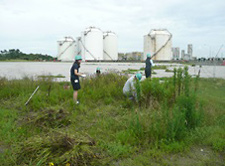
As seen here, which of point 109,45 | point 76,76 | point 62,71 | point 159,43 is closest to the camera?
point 76,76

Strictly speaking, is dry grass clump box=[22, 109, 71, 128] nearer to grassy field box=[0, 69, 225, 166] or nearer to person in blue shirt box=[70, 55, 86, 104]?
grassy field box=[0, 69, 225, 166]

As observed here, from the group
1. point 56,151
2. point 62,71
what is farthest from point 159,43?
point 56,151

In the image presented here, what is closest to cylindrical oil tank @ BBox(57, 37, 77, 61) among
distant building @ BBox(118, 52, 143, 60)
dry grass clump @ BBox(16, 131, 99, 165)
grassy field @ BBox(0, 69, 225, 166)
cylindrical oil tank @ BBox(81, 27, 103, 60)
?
cylindrical oil tank @ BBox(81, 27, 103, 60)

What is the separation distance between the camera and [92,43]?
53.3 m

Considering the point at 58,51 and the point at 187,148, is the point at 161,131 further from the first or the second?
the point at 58,51

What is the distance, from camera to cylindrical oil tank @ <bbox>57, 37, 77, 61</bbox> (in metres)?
62.3

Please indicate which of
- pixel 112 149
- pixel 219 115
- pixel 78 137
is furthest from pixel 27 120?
pixel 219 115

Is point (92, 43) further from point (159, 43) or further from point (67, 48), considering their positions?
point (159, 43)

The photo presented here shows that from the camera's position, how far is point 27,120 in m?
4.30

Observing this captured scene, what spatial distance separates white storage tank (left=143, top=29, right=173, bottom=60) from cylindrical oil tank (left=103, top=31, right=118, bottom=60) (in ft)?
34.3

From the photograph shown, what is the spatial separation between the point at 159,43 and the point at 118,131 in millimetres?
50728

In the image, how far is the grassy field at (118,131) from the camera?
2.94 meters

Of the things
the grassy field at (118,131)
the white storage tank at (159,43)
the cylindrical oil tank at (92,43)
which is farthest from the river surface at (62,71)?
the cylindrical oil tank at (92,43)

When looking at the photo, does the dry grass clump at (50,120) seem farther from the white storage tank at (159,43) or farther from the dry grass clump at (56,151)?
the white storage tank at (159,43)
